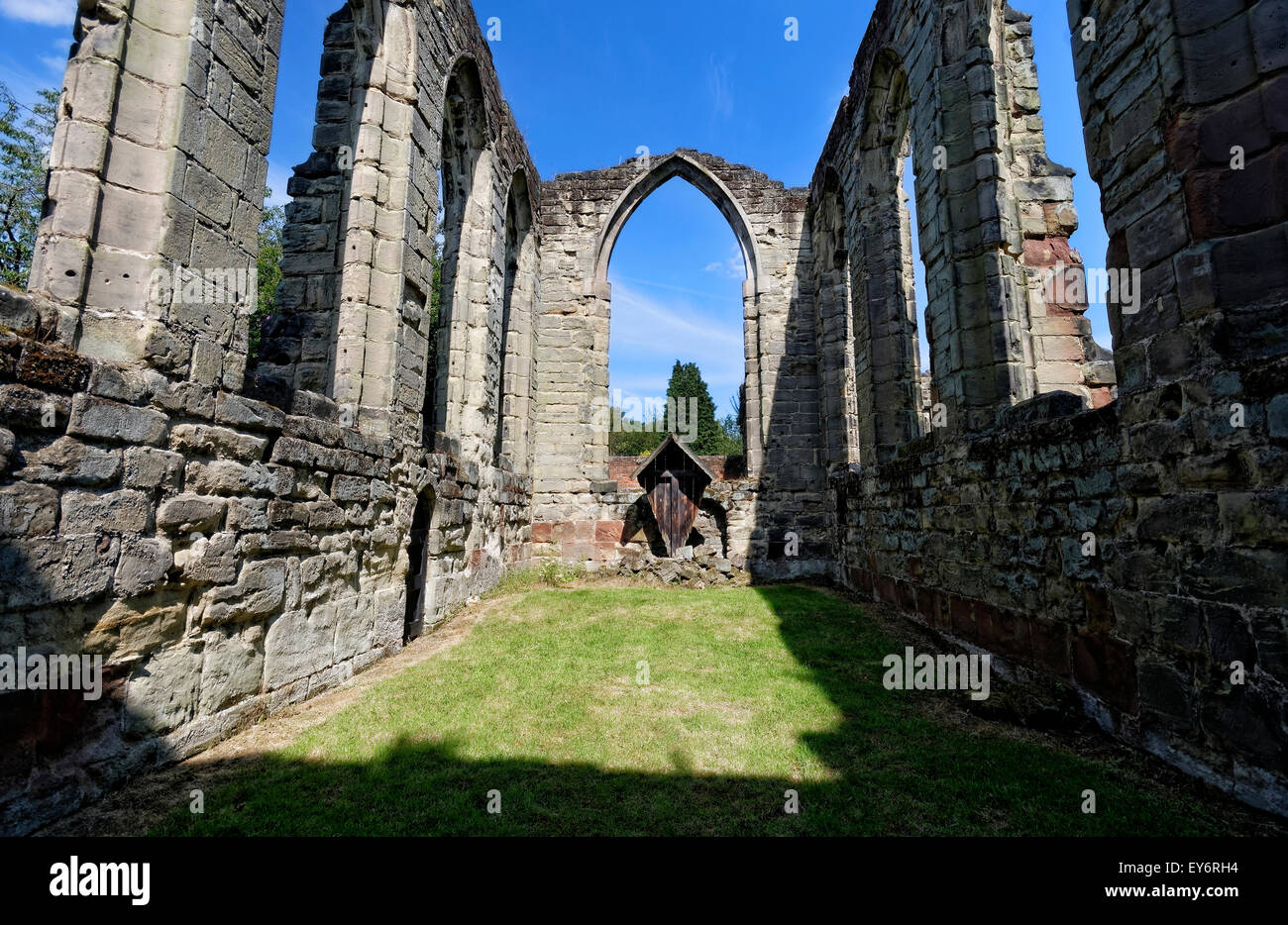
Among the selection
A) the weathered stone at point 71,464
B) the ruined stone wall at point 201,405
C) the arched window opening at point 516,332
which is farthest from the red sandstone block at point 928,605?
the arched window opening at point 516,332

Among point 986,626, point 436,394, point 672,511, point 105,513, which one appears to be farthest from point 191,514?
point 672,511

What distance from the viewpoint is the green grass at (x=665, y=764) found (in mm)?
2574

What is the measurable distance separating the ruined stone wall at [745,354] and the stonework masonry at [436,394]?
3.32 metres

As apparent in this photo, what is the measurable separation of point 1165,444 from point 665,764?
338 centimetres

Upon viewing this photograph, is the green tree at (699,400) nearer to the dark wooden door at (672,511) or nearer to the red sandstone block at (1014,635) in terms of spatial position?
the dark wooden door at (672,511)

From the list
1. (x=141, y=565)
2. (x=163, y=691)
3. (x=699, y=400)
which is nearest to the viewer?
(x=141, y=565)

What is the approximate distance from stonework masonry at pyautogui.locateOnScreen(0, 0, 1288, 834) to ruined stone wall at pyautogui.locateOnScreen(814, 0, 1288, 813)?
20mm

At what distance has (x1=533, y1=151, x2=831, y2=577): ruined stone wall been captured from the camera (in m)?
11.4

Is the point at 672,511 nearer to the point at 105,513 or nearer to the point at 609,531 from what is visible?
the point at 609,531

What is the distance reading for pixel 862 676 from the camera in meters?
4.84

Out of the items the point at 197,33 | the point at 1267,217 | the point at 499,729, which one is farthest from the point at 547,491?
the point at 1267,217

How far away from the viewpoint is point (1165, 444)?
10.2 ft
